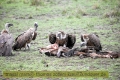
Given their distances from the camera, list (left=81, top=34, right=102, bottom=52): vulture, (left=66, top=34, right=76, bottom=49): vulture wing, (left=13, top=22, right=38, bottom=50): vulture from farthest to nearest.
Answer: (left=13, top=22, right=38, bottom=50): vulture, (left=66, top=34, right=76, bottom=49): vulture wing, (left=81, top=34, right=102, bottom=52): vulture

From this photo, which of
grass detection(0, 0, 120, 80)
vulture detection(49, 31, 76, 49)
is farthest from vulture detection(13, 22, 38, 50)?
vulture detection(49, 31, 76, 49)

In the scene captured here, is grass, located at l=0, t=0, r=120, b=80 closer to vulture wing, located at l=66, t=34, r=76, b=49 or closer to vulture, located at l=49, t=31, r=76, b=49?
vulture, located at l=49, t=31, r=76, b=49

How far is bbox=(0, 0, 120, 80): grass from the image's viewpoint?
37.3 feet

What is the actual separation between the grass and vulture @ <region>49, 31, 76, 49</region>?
57cm

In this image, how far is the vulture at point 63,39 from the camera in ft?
41.3

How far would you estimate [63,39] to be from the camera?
12.6 m

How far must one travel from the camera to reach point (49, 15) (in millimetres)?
18750

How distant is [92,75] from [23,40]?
3281mm

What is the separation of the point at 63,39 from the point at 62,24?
438cm

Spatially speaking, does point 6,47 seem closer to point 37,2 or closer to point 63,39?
point 63,39

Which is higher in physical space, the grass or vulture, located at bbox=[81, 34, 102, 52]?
vulture, located at bbox=[81, 34, 102, 52]

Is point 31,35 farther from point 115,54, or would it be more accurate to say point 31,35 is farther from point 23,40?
point 115,54

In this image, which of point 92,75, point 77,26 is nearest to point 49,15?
point 77,26

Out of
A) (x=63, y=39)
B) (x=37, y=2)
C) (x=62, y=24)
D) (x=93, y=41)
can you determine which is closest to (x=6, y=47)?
(x=63, y=39)
